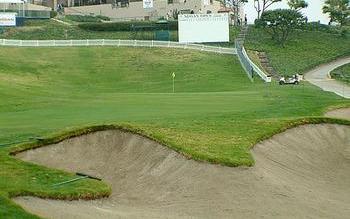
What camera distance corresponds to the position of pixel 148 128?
83.5 feet

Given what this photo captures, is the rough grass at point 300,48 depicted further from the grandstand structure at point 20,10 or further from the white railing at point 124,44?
the grandstand structure at point 20,10

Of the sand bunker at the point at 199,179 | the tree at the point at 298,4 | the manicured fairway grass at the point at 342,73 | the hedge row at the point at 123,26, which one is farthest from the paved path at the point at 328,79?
the sand bunker at the point at 199,179

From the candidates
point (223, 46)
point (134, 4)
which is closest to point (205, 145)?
point (223, 46)

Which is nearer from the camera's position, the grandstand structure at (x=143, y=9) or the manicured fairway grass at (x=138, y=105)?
the manicured fairway grass at (x=138, y=105)

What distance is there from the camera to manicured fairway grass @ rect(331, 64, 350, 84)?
72.3 meters

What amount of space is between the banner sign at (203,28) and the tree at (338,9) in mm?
27178

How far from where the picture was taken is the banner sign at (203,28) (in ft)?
283

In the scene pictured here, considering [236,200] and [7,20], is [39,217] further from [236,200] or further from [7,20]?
[7,20]

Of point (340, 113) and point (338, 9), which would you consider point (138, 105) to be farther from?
point (338, 9)

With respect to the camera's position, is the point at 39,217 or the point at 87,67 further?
the point at 87,67

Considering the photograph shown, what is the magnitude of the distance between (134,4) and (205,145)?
94869mm

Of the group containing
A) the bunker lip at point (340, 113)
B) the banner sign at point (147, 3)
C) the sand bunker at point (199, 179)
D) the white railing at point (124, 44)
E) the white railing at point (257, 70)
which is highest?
the banner sign at point (147, 3)

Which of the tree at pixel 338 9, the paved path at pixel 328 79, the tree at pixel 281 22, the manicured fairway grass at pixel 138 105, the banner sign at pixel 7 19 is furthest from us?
the tree at pixel 338 9

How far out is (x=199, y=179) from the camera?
65.1ft
